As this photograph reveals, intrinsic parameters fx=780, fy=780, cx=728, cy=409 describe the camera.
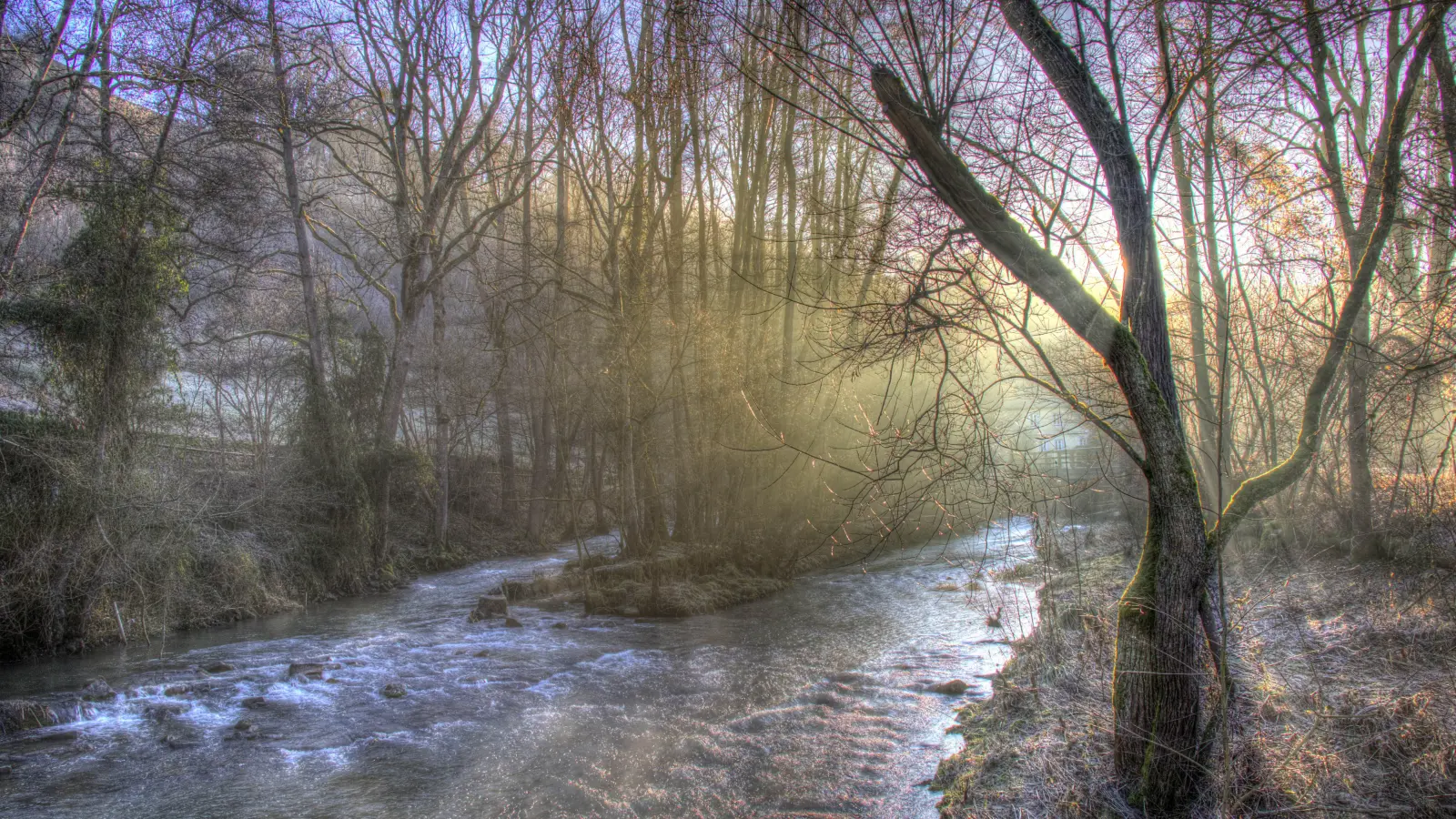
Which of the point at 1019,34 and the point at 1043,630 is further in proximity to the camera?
the point at 1043,630

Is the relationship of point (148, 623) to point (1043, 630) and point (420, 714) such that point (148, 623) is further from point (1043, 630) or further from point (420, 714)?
point (1043, 630)

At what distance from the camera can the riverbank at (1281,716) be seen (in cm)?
405

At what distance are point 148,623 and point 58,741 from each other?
4.48 metres

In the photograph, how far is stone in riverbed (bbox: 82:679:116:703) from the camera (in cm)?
821

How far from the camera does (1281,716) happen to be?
492cm

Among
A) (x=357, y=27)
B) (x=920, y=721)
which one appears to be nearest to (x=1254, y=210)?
(x=920, y=721)

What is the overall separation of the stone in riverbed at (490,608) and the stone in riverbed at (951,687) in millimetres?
7395

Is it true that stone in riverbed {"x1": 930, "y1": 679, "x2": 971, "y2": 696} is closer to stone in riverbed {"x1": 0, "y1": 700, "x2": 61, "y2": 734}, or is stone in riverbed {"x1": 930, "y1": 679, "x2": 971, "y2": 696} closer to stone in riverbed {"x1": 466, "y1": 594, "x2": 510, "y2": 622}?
stone in riverbed {"x1": 466, "y1": 594, "x2": 510, "y2": 622}

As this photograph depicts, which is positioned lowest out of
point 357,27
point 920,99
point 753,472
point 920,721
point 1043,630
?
point 920,721

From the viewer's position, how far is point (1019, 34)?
444 cm

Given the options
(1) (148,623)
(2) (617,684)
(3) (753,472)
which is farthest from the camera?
(3) (753,472)

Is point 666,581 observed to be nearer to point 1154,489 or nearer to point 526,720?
point 526,720

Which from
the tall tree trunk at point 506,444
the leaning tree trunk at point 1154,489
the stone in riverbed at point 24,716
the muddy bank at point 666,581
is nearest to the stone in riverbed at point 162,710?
the stone in riverbed at point 24,716

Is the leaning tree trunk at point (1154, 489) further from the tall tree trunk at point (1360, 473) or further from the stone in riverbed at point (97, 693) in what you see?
the stone in riverbed at point (97, 693)
